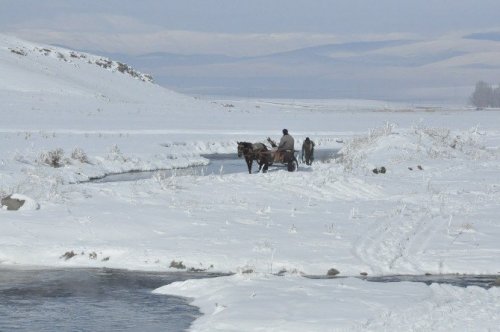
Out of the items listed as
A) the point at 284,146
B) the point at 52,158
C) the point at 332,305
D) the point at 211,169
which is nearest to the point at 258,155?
the point at 284,146

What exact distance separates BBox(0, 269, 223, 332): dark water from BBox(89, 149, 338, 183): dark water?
34.1ft

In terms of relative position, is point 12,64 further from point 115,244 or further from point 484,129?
point 115,244

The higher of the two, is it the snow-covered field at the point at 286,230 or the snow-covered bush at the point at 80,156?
the snow-covered bush at the point at 80,156

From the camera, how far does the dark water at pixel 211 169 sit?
30.9m

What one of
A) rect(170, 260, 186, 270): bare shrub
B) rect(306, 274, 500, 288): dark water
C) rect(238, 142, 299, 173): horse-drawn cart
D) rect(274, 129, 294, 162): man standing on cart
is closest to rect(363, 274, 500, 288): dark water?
rect(306, 274, 500, 288): dark water

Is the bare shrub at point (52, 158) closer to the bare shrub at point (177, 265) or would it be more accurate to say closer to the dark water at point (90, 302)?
the dark water at point (90, 302)

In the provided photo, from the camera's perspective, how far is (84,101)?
75.5 metres

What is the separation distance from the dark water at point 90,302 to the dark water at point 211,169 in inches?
410

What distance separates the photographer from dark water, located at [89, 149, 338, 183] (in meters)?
30.9

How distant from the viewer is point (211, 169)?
35.4m

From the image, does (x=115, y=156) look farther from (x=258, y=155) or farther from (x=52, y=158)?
(x=258, y=155)

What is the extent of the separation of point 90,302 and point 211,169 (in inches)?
915

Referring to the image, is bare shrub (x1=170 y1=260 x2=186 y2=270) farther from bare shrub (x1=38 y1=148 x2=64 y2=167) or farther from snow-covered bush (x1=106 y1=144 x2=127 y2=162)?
snow-covered bush (x1=106 y1=144 x2=127 y2=162)

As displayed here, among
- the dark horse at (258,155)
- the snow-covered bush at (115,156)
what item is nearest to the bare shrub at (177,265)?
the dark horse at (258,155)
